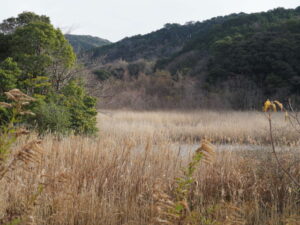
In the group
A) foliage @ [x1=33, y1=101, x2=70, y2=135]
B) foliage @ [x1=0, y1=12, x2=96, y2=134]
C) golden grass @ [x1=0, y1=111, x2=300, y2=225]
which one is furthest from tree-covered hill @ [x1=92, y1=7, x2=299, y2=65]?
golden grass @ [x1=0, y1=111, x2=300, y2=225]

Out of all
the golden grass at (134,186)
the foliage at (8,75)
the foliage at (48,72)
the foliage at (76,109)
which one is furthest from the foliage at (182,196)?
the foliage at (8,75)

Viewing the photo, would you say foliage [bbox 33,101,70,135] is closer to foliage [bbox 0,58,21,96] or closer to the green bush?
the green bush

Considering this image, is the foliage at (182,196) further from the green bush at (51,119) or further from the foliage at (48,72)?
the foliage at (48,72)

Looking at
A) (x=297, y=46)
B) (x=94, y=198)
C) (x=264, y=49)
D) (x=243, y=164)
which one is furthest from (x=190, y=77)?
(x=94, y=198)

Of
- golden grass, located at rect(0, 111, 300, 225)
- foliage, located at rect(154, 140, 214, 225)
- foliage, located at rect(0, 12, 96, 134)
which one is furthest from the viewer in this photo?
foliage, located at rect(0, 12, 96, 134)

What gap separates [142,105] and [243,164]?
16.4 metres

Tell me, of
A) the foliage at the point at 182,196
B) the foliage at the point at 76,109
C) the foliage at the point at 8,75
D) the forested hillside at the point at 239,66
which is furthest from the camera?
the forested hillside at the point at 239,66

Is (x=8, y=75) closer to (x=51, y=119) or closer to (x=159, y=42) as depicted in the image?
(x=51, y=119)

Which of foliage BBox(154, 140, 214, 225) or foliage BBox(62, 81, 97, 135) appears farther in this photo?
foliage BBox(62, 81, 97, 135)

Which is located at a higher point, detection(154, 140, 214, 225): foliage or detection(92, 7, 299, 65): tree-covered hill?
detection(92, 7, 299, 65): tree-covered hill

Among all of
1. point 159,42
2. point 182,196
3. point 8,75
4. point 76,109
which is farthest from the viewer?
point 159,42

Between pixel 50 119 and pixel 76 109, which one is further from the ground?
pixel 76 109

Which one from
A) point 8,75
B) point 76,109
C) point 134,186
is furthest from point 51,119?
point 134,186

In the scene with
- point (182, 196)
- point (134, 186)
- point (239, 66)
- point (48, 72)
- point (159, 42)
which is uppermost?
point (159, 42)
